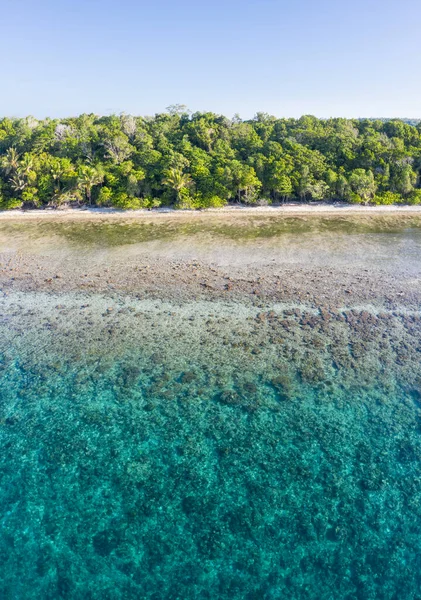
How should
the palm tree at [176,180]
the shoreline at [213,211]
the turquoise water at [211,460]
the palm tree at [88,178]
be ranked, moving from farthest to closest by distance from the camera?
the shoreline at [213,211], the palm tree at [176,180], the palm tree at [88,178], the turquoise water at [211,460]

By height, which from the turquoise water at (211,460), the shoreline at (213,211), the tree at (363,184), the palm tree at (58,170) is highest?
the palm tree at (58,170)

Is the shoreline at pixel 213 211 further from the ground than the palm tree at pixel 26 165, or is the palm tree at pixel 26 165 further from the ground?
the palm tree at pixel 26 165

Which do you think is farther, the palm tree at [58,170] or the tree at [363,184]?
the tree at [363,184]

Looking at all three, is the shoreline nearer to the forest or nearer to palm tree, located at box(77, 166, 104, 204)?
the forest

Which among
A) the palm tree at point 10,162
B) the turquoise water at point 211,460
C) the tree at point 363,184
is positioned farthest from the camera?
the palm tree at point 10,162

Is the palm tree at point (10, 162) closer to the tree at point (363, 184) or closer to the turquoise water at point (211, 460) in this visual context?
the turquoise water at point (211, 460)

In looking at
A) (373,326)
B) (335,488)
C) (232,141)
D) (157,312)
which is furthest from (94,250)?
(232,141)

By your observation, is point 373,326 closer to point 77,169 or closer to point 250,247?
point 250,247

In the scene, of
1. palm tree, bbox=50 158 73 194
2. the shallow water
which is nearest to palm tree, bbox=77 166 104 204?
palm tree, bbox=50 158 73 194

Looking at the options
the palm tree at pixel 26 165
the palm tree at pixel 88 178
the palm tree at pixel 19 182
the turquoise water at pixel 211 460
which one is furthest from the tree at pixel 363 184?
the palm tree at pixel 19 182
